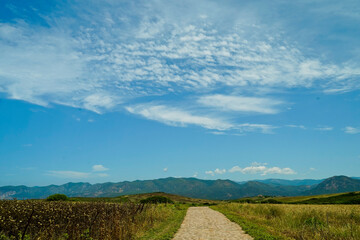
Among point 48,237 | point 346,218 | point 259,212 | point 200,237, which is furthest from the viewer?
point 259,212

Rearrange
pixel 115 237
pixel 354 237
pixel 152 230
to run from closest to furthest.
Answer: pixel 354 237 < pixel 115 237 < pixel 152 230

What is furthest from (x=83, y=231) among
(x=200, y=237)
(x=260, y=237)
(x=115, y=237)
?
(x=260, y=237)

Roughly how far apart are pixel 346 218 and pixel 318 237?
9.46 meters

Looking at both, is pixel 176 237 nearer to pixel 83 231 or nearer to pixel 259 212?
pixel 83 231

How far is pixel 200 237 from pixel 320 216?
11596 millimetres

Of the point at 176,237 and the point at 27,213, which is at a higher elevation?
the point at 27,213

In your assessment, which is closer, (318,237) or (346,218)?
(318,237)

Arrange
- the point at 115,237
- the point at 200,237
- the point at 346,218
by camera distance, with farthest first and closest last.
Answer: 1. the point at 346,218
2. the point at 200,237
3. the point at 115,237

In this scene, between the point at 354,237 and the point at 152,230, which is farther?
the point at 152,230

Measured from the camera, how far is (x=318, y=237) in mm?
12594

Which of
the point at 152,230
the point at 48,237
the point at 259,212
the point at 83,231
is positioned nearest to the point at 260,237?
the point at 152,230

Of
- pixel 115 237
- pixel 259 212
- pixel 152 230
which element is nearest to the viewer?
pixel 115 237

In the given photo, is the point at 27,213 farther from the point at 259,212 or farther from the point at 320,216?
the point at 259,212

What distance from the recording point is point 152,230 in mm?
17250
